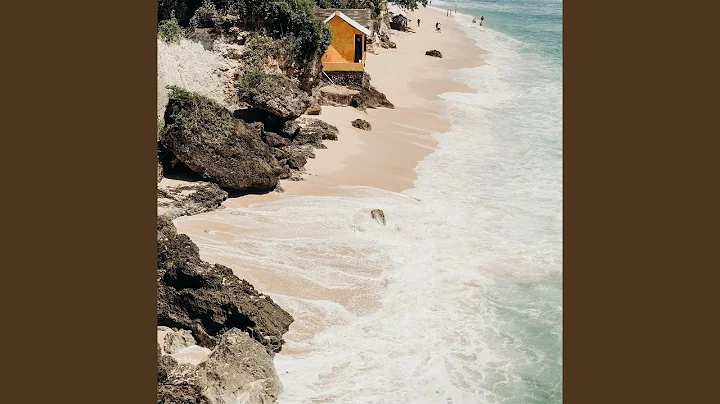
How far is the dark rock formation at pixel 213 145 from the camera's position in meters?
21.6

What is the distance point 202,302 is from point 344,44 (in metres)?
23.4

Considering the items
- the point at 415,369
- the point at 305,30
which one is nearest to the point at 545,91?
the point at 305,30

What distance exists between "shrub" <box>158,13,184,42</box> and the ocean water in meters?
7.93

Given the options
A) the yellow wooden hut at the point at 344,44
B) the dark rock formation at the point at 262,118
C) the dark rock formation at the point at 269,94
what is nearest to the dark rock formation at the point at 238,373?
the dark rock formation at the point at 269,94

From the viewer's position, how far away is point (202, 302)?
1461 centimetres

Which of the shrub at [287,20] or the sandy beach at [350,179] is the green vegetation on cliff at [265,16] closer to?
the shrub at [287,20]

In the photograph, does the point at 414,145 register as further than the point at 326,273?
Yes

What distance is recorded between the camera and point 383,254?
19.7 metres

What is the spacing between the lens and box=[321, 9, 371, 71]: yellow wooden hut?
35.6 m

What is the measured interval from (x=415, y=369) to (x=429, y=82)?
31138mm

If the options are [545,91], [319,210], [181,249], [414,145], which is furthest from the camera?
[545,91]

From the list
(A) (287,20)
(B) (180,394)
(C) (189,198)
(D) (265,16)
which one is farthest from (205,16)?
(B) (180,394)

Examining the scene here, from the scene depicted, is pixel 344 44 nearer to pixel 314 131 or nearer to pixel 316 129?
pixel 316 129

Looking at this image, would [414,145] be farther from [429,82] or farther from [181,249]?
[181,249]
